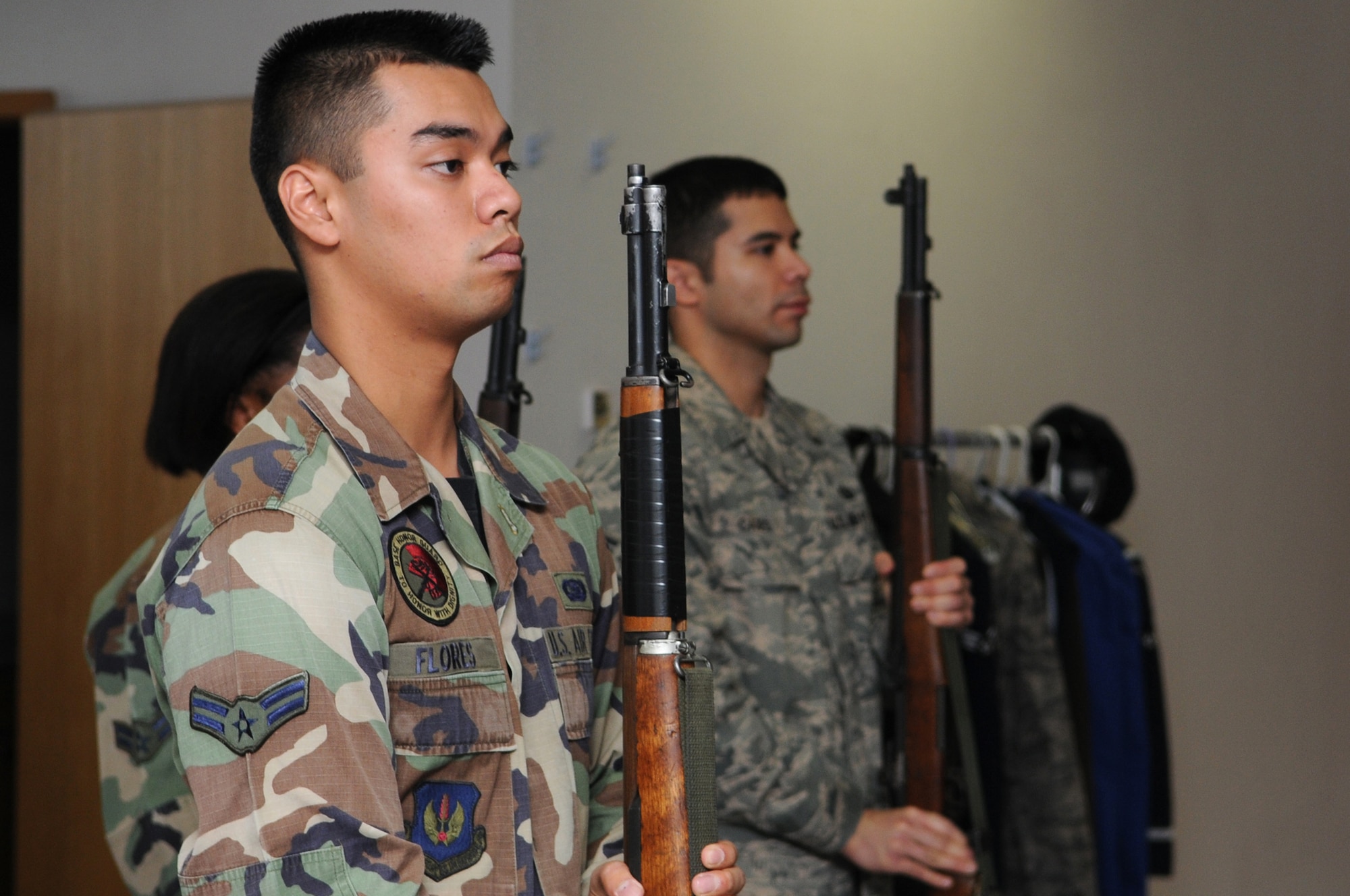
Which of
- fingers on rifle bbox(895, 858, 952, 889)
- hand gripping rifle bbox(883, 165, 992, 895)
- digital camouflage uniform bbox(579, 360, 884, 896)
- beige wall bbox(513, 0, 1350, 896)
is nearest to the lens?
digital camouflage uniform bbox(579, 360, 884, 896)

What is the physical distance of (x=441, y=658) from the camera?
984 mm

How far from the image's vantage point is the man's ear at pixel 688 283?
2.07 m

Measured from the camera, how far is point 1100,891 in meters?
2.46

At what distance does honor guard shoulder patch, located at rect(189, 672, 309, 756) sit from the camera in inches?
34.5

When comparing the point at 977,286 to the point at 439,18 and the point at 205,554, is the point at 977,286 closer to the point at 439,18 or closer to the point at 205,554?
the point at 439,18

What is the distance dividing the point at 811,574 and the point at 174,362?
2.99 feet

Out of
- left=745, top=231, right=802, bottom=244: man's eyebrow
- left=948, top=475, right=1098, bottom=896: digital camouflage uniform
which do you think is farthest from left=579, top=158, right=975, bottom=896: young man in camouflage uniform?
left=948, top=475, right=1098, bottom=896: digital camouflage uniform

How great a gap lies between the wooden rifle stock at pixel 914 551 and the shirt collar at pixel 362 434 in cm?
115

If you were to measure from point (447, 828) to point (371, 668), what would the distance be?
5.6 inches

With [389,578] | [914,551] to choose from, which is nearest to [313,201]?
[389,578]

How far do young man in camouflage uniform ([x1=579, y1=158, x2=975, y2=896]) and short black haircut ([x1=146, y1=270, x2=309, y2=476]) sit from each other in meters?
0.43

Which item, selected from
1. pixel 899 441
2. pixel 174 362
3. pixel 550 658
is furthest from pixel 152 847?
pixel 899 441

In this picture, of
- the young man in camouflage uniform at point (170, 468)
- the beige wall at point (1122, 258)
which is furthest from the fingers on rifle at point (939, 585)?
the young man in camouflage uniform at point (170, 468)

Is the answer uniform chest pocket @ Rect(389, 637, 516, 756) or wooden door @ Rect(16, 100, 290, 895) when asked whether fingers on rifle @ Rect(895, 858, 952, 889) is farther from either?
wooden door @ Rect(16, 100, 290, 895)
